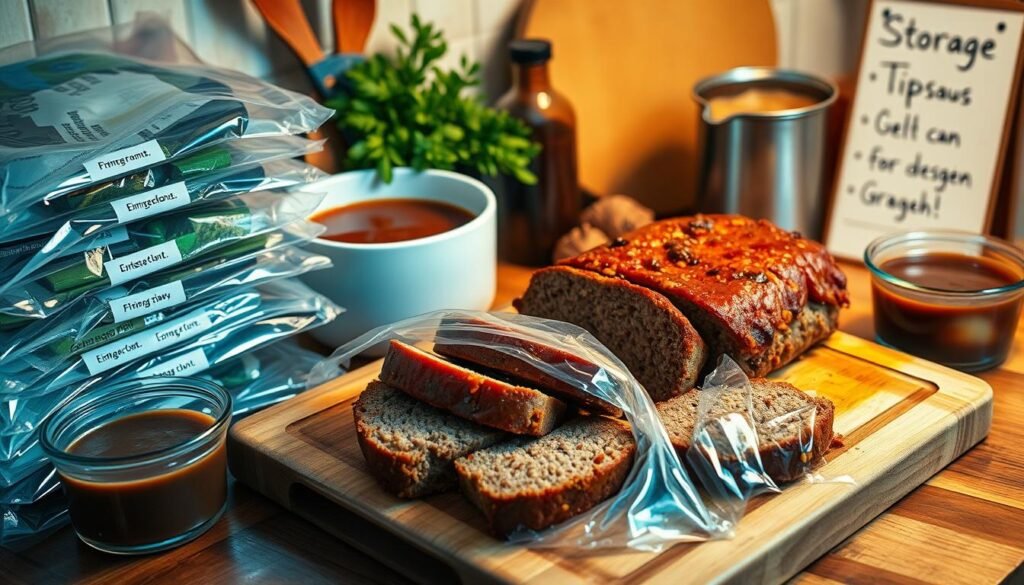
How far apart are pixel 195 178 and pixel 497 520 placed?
709mm

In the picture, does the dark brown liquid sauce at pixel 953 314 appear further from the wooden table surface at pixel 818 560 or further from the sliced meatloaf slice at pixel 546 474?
the sliced meatloaf slice at pixel 546 474

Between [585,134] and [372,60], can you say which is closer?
[372,60]

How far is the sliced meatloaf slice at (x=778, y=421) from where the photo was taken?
1573 millimetres

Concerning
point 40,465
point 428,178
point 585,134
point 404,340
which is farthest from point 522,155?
point 40,465

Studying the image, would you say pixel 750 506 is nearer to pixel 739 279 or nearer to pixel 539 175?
pixel 739 279

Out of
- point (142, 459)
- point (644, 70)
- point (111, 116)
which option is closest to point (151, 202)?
point (111, 116)

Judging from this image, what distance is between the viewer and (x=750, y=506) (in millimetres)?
1547

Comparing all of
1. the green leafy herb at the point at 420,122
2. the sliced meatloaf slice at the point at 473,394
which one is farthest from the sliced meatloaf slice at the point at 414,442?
the green leafy herb at the point at 420,122

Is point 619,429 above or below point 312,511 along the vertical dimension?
above

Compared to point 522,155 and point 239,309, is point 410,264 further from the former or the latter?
point 522,155

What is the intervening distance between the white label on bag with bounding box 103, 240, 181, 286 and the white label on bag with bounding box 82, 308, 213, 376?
0.10 meters

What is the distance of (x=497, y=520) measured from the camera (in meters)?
1.47

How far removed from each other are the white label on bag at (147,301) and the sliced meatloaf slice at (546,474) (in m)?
0.54

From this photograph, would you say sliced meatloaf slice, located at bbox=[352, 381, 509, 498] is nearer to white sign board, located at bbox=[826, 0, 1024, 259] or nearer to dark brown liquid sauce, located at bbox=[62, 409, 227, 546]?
dark brown liquid sauce, located at bbox=[62, 409, 227, 546]
